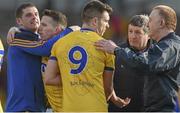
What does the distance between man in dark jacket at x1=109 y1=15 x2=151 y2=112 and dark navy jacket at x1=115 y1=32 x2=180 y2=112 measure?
72 cm

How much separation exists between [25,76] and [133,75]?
3.87ft

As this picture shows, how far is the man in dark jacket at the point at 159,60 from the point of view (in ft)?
22.1

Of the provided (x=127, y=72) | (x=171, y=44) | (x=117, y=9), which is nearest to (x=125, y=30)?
(x=117, y=9)

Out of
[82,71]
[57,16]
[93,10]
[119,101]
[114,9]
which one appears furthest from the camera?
[114,9]

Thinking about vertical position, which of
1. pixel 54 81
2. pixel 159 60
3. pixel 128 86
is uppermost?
pixel 159 60

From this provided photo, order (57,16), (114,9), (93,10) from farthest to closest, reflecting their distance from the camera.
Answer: (114,9) < (57,16) < (93,10)

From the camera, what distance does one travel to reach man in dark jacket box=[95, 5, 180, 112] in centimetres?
673

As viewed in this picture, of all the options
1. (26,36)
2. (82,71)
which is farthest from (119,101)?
(26,36)

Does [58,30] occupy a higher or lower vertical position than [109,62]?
higher

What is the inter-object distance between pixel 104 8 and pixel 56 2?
965 cm

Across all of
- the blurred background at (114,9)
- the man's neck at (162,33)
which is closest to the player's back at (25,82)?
the man's neck at (162,33)

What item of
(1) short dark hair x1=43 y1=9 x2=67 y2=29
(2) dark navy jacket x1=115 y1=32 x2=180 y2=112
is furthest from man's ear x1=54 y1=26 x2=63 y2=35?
(2) dark navy jacket x1=115 y1=32 x2=180 y2=112

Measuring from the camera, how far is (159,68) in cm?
674

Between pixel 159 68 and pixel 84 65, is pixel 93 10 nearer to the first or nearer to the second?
pixel 84 65
